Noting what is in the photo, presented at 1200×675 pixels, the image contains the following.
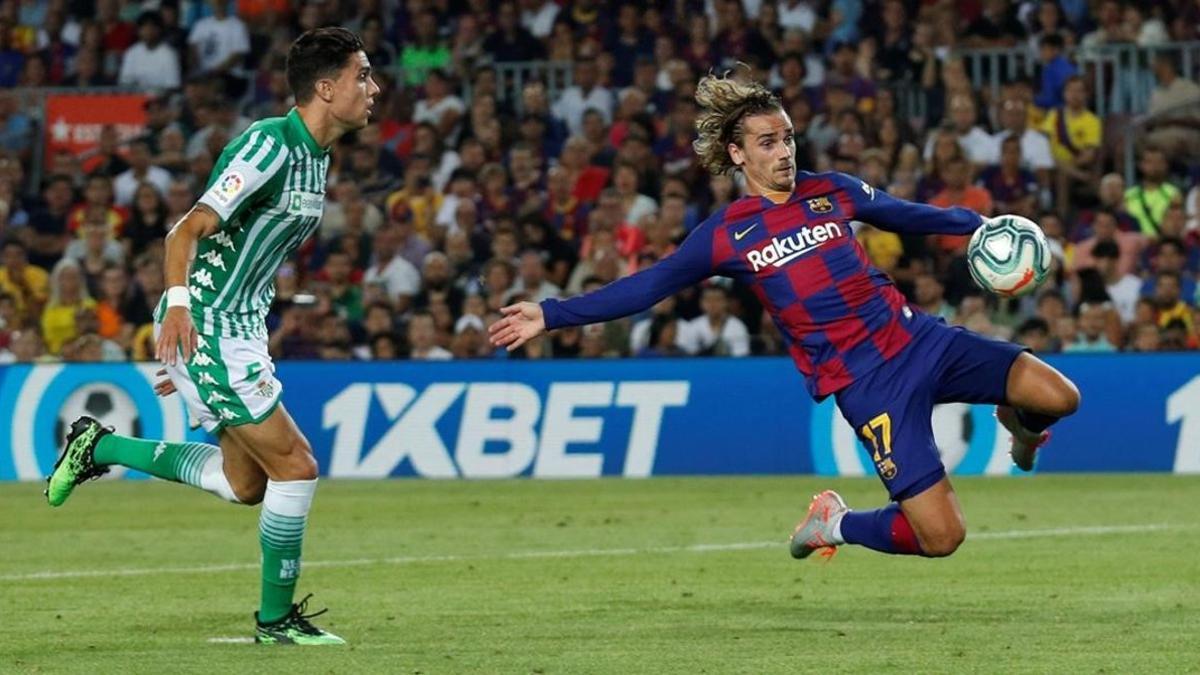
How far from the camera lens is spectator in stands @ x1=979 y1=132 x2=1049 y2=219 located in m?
21.1

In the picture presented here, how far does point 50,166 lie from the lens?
2450 cm

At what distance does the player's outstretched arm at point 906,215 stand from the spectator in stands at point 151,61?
55.1 feet

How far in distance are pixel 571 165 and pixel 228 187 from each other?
45.9ft

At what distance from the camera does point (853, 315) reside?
9320 millimetres

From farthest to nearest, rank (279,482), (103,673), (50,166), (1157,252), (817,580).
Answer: (50,166) < (1157,252) < (817,580) < (279,482) < (103,673)

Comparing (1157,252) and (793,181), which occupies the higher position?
(793,181)

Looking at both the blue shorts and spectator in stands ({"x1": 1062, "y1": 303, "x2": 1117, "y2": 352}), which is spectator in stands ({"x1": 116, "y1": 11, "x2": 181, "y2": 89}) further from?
the blue shorts

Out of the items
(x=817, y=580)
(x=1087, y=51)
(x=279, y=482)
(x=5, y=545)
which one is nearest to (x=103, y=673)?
(x=279, y=482)

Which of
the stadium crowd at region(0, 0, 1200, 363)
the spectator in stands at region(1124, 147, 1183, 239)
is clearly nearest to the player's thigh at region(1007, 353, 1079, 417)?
the stadium crowd at region(0, 0, 1200, 363)

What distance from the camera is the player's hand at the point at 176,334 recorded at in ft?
27.4

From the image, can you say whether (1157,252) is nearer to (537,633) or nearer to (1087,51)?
(1087,51)

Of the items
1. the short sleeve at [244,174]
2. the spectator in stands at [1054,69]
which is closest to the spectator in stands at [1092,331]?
the spectator in stands at [1054,69]

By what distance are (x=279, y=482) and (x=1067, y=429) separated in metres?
10.8

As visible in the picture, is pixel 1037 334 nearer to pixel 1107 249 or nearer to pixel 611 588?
pixel 1107 249
